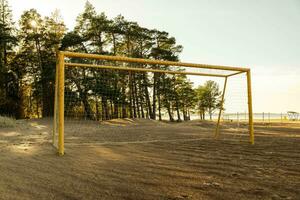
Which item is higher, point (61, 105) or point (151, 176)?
point (61, 105)

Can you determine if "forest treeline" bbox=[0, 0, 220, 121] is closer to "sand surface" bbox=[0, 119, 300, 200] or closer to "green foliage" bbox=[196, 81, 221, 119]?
"sand surface" bbox=[0, 119, 300, 200]

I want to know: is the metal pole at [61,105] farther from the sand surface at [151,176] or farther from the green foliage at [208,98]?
the green foliage at [208,98]

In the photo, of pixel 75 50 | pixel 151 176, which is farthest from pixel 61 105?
pixel 75 50

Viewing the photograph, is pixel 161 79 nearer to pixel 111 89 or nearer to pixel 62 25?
→ pixel 111 89

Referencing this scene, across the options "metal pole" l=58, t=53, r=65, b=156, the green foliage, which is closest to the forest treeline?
"metal pole" l=58, t=53, r=65, b=156

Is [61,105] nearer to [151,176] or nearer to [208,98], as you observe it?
[151,176]

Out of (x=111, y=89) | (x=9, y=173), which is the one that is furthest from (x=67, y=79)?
(x=9, y=173)

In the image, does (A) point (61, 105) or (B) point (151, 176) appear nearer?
(B) point (151, 176)

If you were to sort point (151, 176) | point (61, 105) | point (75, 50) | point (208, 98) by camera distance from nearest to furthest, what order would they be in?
point (151, 176), point (61, 105), point (75, 50), point (208, 98)

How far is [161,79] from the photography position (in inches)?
960

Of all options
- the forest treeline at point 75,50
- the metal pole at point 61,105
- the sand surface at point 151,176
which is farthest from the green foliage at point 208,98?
the sand surface at point 151,176

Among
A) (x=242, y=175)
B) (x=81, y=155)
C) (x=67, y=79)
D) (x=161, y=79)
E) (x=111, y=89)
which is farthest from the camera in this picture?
(x=161, y=79)

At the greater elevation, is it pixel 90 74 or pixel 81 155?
pixel 90 74

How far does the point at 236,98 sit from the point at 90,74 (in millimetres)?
11243
